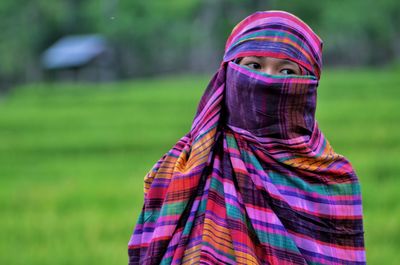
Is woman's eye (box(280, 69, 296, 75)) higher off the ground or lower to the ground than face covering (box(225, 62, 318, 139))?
higher

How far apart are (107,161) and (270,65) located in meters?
7.70

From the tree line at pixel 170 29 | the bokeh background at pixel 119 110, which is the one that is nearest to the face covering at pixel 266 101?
the bokeh background at pixel 119 110

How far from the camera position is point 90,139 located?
10.9 metres

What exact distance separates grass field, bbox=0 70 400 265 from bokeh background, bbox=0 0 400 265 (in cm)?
2

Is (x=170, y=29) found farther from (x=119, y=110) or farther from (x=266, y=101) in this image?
(x=266, y=101)

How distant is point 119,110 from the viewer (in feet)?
49.1

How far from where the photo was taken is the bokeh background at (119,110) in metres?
5.49

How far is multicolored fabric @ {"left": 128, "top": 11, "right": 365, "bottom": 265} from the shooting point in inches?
63.6

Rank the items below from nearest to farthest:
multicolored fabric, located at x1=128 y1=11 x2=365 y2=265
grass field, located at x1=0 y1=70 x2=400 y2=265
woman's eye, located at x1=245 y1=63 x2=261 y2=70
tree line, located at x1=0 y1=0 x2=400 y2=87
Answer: multicolored fabric, located at x1=128 y1=11 x2=365 y2=265 < woman's eye, located at x1=245 y1=63 x2=261 y2=70 < grass field, located at x1=0 y1=70 x2=400 y2=265 < tree line, located at x1=0 y1=0 x2=400 y2=87

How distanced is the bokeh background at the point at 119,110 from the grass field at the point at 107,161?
2 cm

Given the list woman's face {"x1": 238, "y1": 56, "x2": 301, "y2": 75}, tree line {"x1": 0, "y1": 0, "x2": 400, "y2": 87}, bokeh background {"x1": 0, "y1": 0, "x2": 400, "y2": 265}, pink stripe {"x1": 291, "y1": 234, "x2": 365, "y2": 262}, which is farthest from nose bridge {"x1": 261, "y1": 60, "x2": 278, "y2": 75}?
tree line {"x1": 0, "y1": 0, "x2": 400, "y2": 87}

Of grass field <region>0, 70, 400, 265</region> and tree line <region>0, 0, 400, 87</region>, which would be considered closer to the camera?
grass field <region>0, 70, 400, 265</region>

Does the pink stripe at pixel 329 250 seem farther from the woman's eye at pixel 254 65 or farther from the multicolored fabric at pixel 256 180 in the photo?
the woman's eye at pixel 254 65

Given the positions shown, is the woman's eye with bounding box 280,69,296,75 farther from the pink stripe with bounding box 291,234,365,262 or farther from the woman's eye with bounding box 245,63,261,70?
the pink stripe with bounding box 291,234,365,262
